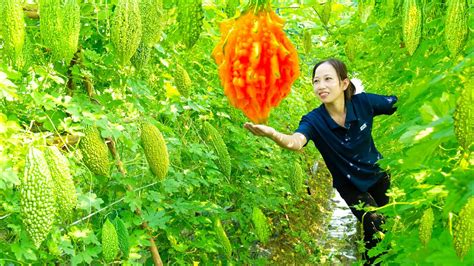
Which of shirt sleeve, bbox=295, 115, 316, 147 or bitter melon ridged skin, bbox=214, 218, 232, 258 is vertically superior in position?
shirt sleeve, bbox=295, 115, 316, 147

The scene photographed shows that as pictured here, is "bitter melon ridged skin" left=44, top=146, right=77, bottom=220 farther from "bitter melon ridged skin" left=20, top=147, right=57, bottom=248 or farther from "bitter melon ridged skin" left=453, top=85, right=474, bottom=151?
"bitter melon ridged skin" left=453, top=85, right=474, bottom=151

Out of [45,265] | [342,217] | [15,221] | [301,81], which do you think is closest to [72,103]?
[15,221]

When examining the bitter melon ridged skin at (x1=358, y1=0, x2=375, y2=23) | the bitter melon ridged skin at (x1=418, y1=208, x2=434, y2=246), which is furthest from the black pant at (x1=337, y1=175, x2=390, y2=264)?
the bitter melon ridged skin at (x1=358, y1=0, x2=375, y2=23)

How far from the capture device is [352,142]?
11.0 feet

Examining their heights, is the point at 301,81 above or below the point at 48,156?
below

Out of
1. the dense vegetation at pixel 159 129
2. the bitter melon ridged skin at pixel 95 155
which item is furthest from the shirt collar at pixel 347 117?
the bitter melon ridged skin at pixel 95 155

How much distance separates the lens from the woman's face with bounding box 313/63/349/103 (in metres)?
3.10

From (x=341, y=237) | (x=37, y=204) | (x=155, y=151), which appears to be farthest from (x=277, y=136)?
(x=341, y=237)

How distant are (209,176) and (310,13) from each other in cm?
121

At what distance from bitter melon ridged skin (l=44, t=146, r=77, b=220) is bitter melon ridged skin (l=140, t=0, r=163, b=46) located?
1.11ft

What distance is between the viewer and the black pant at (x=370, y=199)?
136 inches

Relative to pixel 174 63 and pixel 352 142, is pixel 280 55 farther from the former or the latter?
pixel 352 142

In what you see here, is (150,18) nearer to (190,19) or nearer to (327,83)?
(190,19)

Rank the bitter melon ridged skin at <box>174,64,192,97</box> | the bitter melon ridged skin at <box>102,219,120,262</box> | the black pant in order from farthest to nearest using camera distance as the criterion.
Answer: the black pant
the bitter melon ridged skin at <box>174,64,192,97</box>
the bitter melon ridged skin at <box>102,219,120,262</box>
